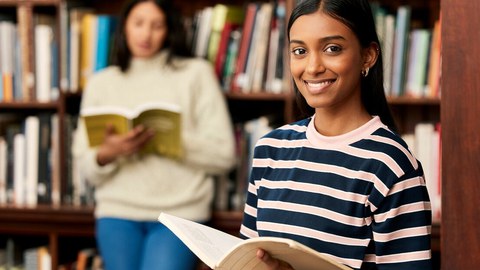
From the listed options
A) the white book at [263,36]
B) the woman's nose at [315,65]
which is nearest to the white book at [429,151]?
the white book at [263,36]

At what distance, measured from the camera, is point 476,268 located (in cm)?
108

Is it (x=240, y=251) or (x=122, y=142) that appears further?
(x=122, y=142)

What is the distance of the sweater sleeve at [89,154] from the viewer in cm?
286

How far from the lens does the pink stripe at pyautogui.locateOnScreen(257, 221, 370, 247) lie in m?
1.36

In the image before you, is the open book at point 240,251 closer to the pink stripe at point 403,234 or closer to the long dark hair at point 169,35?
the pink stripe at point 403,234

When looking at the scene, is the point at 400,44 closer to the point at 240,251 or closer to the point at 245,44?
the point at 245,44

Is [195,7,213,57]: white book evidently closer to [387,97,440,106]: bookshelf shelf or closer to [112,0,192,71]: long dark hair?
[112,0,192,71]: long dark hair

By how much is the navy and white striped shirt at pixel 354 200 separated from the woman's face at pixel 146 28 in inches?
58.6

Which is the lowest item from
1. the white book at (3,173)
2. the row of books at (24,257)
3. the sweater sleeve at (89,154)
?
the row of books at (24,257)

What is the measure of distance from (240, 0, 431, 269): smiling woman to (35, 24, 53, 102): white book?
73.9 inches

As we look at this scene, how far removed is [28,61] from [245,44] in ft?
2.78

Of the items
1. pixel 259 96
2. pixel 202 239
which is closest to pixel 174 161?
pixel 259 96

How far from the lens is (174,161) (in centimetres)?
284

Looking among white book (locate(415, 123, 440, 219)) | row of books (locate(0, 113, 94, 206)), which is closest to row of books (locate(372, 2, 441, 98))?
white book (locate(415, 123, 440, 219))
